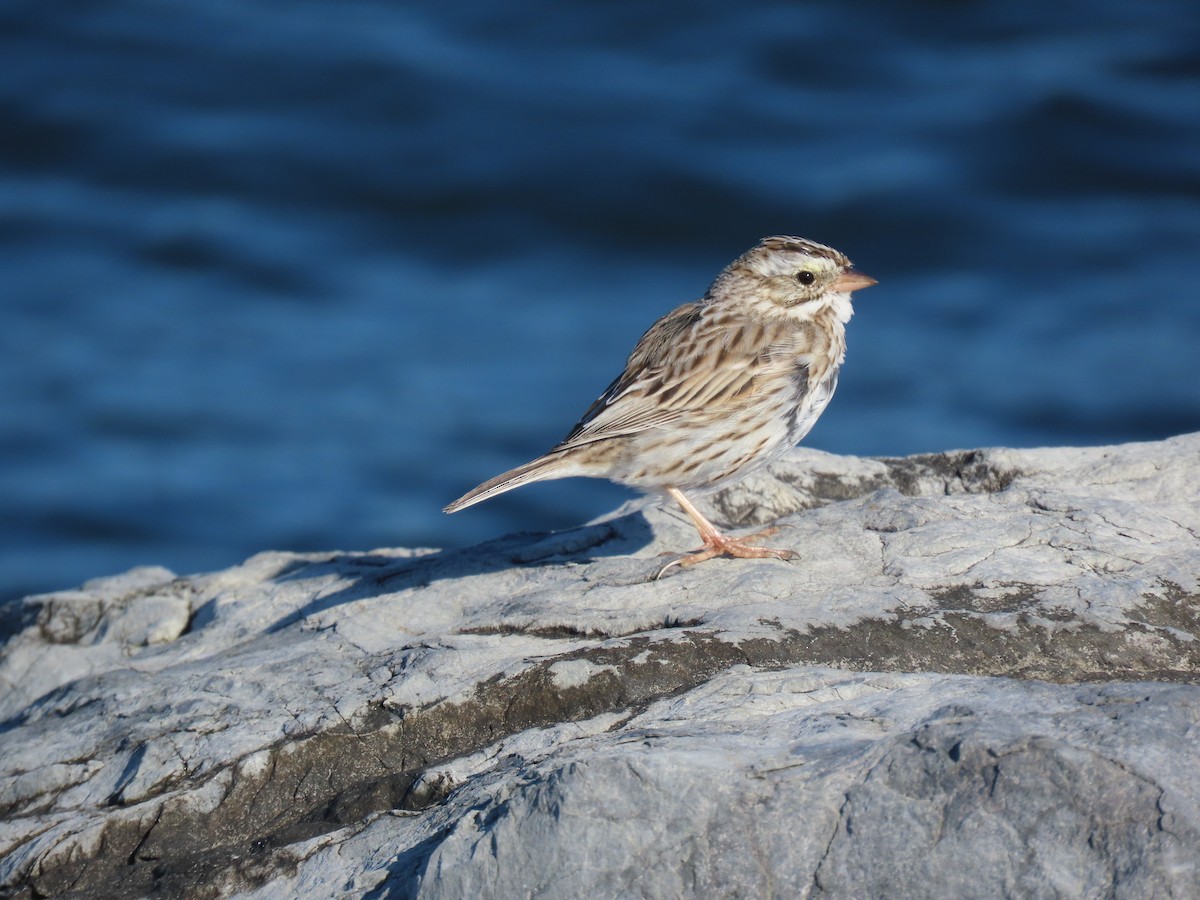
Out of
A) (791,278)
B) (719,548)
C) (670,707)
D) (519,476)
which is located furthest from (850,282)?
(670,707)

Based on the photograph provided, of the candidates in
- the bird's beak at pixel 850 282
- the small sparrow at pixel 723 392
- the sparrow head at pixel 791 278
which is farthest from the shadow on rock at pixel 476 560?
the bird's beak at pixel 850 282

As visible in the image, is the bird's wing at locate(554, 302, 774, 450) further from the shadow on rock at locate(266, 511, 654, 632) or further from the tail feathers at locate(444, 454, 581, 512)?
the shadow on rock at locate(266, 511, 654, 632)

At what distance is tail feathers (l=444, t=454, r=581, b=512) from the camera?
5.82 m

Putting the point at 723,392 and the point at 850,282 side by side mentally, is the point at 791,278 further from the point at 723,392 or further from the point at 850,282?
the point at 723,392

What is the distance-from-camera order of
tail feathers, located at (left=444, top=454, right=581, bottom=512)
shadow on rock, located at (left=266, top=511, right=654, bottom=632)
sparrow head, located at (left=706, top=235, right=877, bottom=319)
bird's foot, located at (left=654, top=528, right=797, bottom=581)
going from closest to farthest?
bird's foot, located at (left=654, top=528, right=797, bottom=581)
tail feathers, located at (left=444, top=454, right=581, bottom=512)
shadow on rock, located at (left=266, top=511, right=654, bottom=632)
sparrow head, located at (left=706, top=235, right=877, bottom=319)

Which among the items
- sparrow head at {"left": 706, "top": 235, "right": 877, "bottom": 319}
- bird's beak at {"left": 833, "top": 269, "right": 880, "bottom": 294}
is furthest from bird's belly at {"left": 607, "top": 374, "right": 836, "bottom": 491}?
bird's beak at {"left": 833, "top": 269, "right": 880, "bottom": 294}

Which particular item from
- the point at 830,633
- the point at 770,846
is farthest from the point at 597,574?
the point at 770,846

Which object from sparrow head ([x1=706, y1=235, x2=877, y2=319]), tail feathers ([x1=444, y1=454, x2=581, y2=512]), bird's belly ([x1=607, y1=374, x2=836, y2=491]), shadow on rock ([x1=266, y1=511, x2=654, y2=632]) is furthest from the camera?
sparrow head ([x1=706, y1=235, x2=877, y2=319])

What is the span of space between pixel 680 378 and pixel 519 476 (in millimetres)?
956

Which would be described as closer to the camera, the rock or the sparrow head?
the rock

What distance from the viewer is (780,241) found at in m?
6.76

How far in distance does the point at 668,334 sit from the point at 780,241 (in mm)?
728

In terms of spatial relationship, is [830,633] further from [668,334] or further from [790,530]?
[668,334]

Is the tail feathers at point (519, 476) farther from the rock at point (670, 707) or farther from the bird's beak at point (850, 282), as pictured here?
the bird's beak at point (850, 282)
